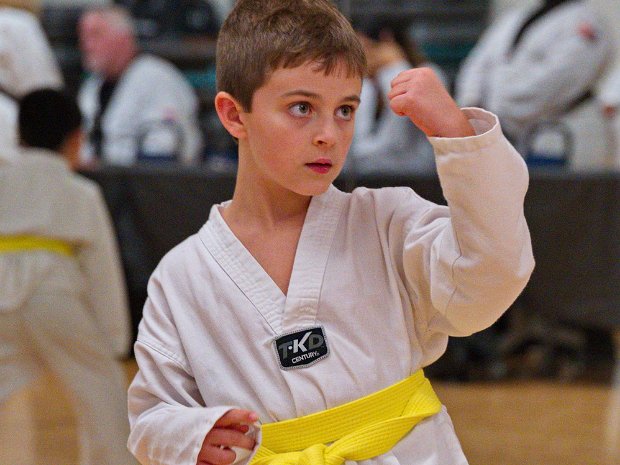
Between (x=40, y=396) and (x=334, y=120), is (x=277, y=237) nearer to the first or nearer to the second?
(x=334, y=120)

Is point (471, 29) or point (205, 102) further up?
point (471, 29)

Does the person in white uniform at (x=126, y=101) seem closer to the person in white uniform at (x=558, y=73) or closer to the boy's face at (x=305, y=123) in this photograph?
the person in white uniform at (x=558, y=73)

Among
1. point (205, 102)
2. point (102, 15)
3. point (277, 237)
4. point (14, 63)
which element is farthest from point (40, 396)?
point (277, 237)

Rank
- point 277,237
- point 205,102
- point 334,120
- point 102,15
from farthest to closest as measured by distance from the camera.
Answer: point 205,102 < point 102,15 < point 277,237 < point 334,120

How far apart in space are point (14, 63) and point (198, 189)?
1322mm

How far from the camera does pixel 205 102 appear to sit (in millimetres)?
7031

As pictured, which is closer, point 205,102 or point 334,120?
point 334,120

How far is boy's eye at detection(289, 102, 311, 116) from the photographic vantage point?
1395mm

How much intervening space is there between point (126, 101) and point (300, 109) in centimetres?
447

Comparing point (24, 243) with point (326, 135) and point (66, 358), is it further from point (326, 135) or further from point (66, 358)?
point (326, 135)

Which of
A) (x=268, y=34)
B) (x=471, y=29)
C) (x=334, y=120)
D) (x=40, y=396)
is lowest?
(x=40, y=396)

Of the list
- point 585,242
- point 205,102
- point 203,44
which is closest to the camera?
point 585,242

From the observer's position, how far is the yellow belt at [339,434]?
1405mm

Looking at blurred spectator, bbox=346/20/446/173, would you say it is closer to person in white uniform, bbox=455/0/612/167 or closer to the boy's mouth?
person in white uniform, bbox=455/0/612/167
